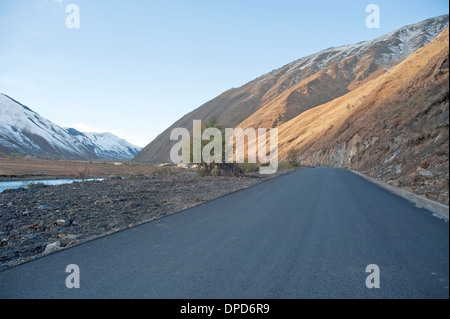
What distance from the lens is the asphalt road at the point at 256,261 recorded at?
3.29 m

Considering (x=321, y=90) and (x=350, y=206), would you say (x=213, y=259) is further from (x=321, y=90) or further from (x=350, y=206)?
(x=321, y=90)

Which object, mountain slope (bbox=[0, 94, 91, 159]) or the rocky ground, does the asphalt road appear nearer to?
the rocky ground

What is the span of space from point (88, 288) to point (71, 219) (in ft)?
17.5

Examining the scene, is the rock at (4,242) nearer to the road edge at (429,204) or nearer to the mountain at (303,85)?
the road edge at (429,204)

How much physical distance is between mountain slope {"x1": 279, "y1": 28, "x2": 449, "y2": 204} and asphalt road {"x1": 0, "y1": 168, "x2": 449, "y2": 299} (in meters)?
1.28

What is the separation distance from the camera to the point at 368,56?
123 m

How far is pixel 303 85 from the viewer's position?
110000 millimetres

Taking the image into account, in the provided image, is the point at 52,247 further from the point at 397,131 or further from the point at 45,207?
the point at 397,131

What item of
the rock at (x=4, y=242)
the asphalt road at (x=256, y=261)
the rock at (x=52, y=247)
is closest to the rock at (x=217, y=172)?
the asphalt road at (x=256, y=261)

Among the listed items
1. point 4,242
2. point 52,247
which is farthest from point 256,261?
point 4,242

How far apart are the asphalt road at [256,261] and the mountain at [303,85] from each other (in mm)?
87862

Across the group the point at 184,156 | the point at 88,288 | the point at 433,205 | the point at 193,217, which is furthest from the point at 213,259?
the point at 184,156

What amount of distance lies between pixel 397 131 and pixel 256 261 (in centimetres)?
2423

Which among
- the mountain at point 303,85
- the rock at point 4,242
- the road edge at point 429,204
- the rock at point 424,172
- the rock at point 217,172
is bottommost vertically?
the rock at point 217,172
